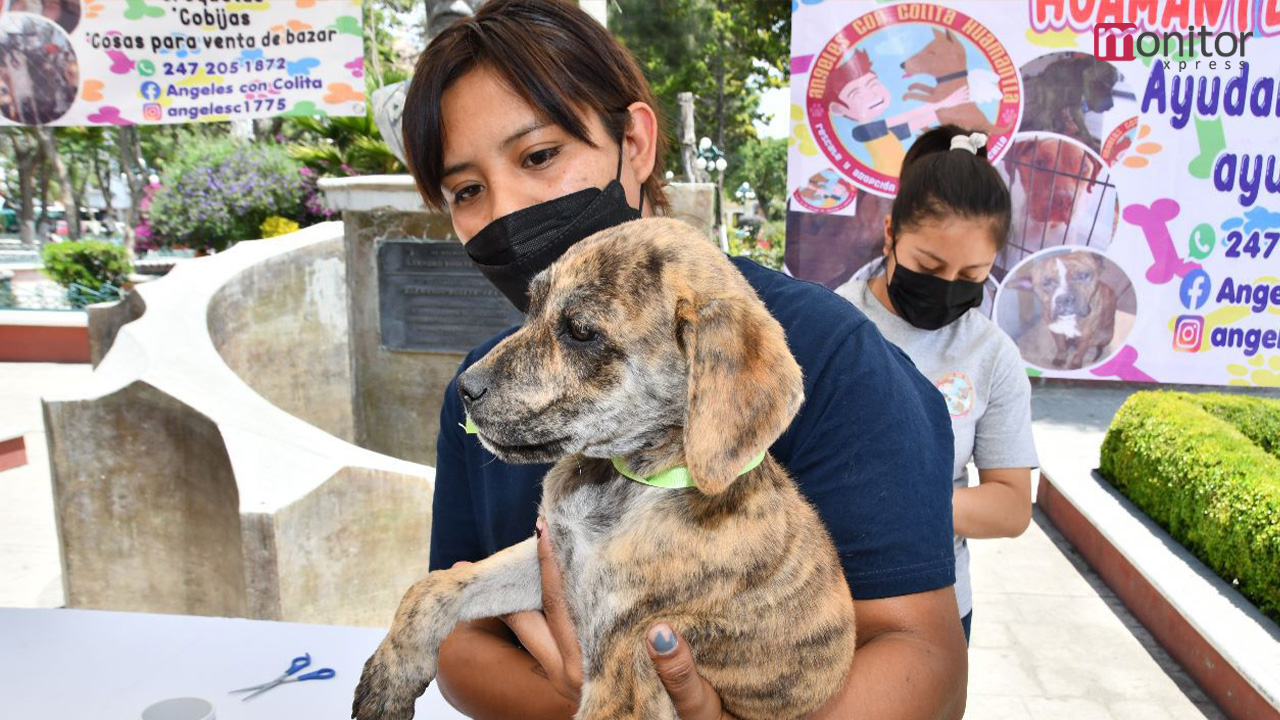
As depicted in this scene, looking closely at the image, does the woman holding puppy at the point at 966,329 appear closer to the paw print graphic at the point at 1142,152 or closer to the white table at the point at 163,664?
the white table at the point at 163,664

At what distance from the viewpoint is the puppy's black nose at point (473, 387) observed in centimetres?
176

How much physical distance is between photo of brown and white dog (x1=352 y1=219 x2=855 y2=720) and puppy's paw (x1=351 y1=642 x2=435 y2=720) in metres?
0.39

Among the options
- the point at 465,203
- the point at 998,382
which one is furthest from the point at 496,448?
the point at 998,382

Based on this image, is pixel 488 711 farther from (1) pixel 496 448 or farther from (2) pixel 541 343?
(2) pixel 541 343

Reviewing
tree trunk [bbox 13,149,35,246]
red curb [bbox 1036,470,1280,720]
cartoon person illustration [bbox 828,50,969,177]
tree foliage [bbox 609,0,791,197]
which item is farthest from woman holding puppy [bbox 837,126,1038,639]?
tree trunk [bbox 13,149,35,246]

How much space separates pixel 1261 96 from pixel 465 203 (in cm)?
959

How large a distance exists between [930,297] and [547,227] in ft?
5.74

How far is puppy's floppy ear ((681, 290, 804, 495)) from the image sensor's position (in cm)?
163

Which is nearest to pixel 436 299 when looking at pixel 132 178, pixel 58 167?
pixel 132 178

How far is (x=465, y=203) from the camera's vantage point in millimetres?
2316

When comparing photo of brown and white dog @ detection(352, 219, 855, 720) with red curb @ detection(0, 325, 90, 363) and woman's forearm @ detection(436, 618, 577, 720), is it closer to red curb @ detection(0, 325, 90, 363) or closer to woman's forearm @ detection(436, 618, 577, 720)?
woman's forearm @ detection(436, 618, 577, 720)

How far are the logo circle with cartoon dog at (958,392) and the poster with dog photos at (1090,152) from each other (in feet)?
19.4

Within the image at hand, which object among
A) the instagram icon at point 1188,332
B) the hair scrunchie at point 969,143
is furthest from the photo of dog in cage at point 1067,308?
the hair scrunchie at point 969,143

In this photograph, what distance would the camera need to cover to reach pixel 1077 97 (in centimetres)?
941
